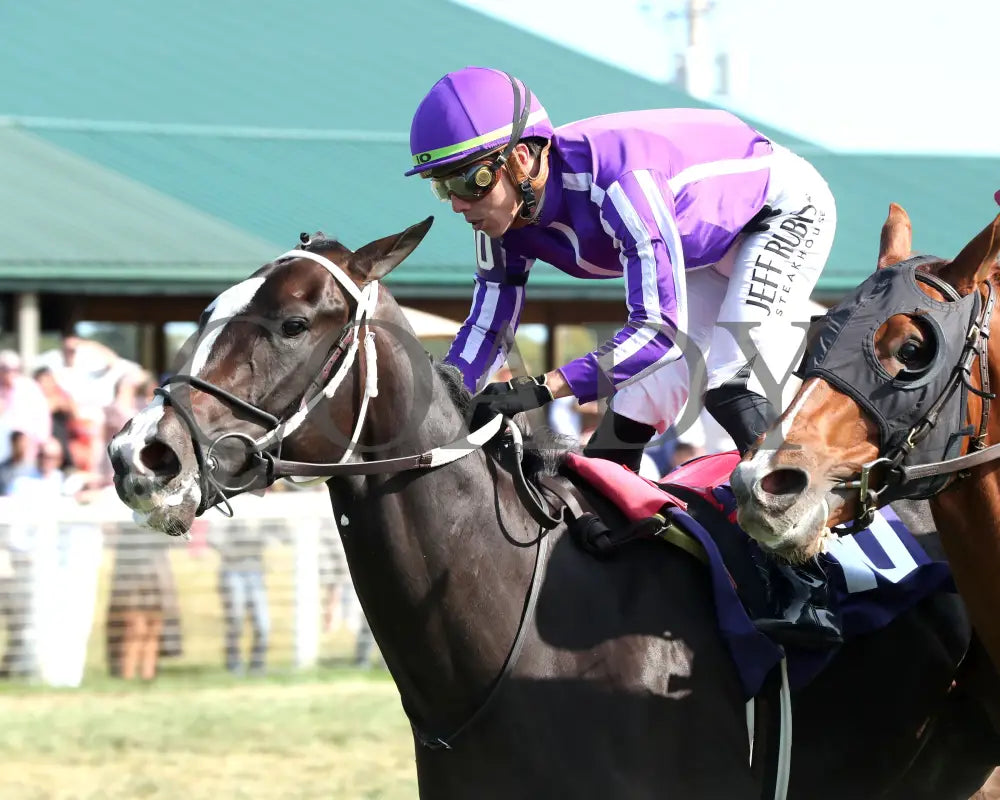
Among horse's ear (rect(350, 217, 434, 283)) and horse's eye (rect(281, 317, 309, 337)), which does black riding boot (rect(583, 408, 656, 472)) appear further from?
horse's eye (rect(281, 317, 309, 337))

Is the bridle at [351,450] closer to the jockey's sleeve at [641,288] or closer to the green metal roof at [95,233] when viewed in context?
the jockey's sleeve at [641,288]

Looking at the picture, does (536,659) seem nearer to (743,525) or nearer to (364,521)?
(364,521)

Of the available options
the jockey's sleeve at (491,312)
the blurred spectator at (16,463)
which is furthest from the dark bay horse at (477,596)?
the blurred spectator at (16,463)

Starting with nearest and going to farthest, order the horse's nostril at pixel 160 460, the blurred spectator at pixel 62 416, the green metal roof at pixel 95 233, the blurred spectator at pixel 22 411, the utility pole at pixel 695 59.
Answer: the horse's nostril at pixel 160 460
the blurred spectator at pixel 22 411
the blurred spectator at pixel 62 416
the green metal roof at pixel 95 233
the utility pole at pixel 695 59

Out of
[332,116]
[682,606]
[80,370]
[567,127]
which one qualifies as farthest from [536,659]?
[332,116]

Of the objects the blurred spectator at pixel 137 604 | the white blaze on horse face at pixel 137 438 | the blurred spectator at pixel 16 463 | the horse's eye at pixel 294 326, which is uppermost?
the horse's eye at pixel 294 326

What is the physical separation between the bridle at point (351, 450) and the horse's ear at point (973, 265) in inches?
44.0

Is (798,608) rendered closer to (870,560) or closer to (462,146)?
(870,560)

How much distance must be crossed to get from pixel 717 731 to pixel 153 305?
12242 mm

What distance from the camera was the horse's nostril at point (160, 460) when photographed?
3193mm

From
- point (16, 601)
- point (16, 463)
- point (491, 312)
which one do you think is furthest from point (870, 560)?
point (16, 463)

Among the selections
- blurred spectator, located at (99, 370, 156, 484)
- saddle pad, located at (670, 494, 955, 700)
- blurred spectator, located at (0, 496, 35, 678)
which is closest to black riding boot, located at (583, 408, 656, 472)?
saddle pad, located at (670, 494, 955, 700)

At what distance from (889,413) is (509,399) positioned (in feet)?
3.21

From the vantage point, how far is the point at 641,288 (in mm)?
3775
